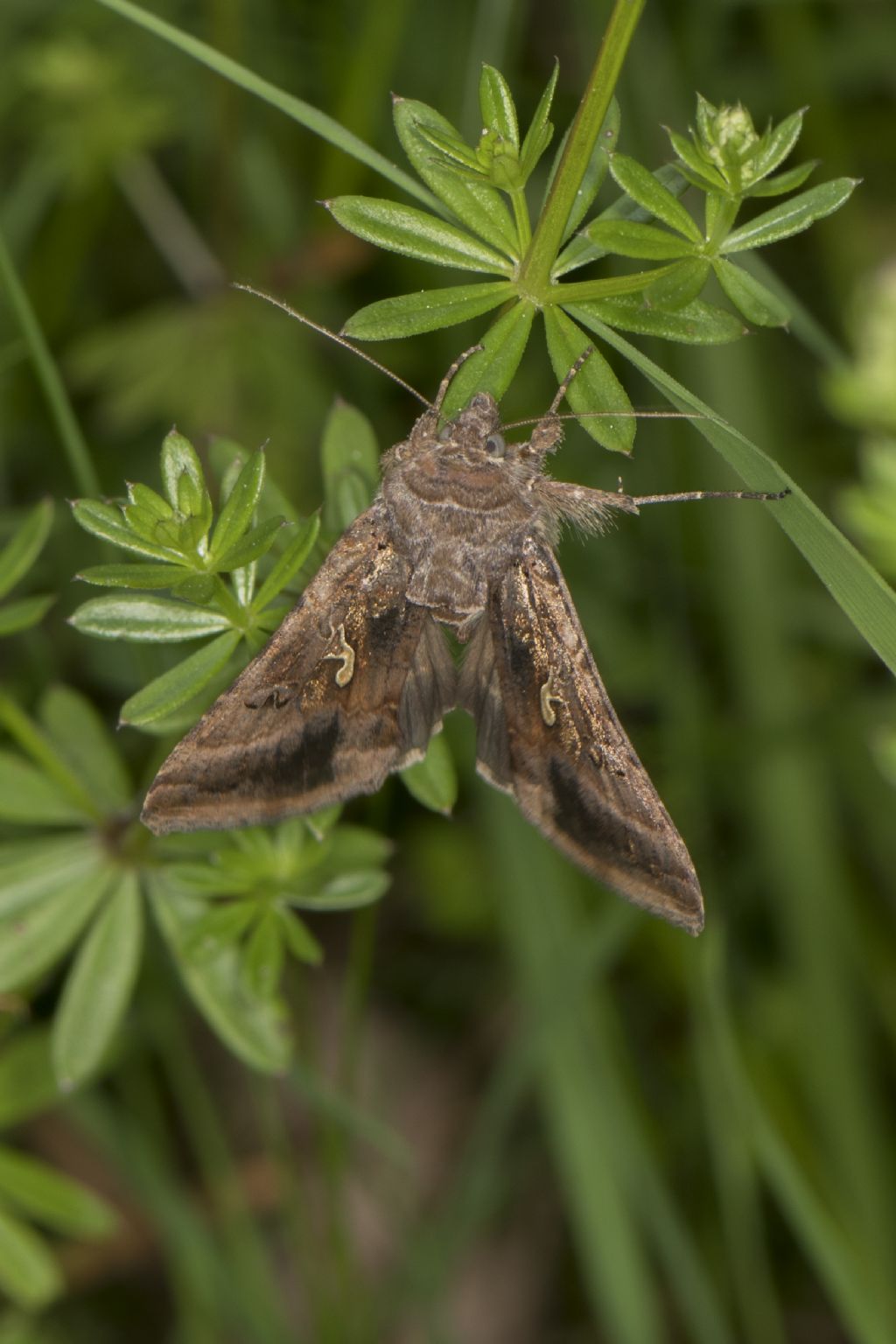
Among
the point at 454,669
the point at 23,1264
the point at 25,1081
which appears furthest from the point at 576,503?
the point at 23,1264

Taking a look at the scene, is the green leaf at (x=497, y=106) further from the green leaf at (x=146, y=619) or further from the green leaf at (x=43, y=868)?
the green leaf at (x=43, y=868)

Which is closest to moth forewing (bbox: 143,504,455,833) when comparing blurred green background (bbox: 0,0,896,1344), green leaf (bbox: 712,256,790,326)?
green leaf (bbox: 712,256,790,326)

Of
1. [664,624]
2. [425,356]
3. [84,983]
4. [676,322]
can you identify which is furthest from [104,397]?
[676,322]

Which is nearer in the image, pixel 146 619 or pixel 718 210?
pixel 718 210

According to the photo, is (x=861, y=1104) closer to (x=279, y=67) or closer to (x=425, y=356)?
(x=425, y=356)

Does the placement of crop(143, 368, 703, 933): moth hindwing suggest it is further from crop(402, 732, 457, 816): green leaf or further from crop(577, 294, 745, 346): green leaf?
crop(577, 294, 745, 346): green leaf

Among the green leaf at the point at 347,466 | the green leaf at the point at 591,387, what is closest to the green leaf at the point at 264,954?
the green leaf at the point at 347,466

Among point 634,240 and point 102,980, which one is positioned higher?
point 634,240

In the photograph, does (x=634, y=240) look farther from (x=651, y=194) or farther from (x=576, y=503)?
(x=576, y=503)
